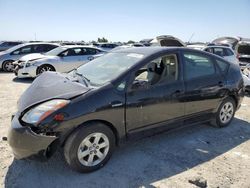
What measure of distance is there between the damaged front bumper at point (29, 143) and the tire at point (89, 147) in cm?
22

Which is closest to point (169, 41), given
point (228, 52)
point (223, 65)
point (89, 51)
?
point (228, 52)

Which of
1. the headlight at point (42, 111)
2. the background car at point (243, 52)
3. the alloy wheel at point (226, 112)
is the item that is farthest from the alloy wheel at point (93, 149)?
the background car at point (243, 52)

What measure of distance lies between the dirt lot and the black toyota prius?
0.25 m

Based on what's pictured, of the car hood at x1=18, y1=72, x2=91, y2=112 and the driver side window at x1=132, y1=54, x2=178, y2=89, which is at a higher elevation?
the driver side window at x1=132, y1=54, x2=178, y2=89

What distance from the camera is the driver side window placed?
141 inches

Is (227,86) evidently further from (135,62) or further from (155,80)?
(135,62)

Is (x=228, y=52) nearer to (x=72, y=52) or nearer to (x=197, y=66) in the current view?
(x=72, y=52)

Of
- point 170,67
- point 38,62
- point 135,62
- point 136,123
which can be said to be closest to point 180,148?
point 136,123

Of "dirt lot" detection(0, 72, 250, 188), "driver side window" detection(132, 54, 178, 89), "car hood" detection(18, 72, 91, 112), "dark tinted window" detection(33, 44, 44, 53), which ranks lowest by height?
"dirt lot" detection(0, 72, 250, 188)

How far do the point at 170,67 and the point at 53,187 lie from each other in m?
2.43

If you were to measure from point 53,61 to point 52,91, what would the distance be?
7.01 m

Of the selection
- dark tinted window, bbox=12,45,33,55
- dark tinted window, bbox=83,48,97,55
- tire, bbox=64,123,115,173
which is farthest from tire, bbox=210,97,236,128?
dark tinted window, bbox=12,45,33,55

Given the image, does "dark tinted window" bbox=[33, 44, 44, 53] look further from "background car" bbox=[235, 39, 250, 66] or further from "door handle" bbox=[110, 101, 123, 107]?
"door handle" bbox=[110, 101, 123, 107]

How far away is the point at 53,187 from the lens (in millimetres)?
2951
